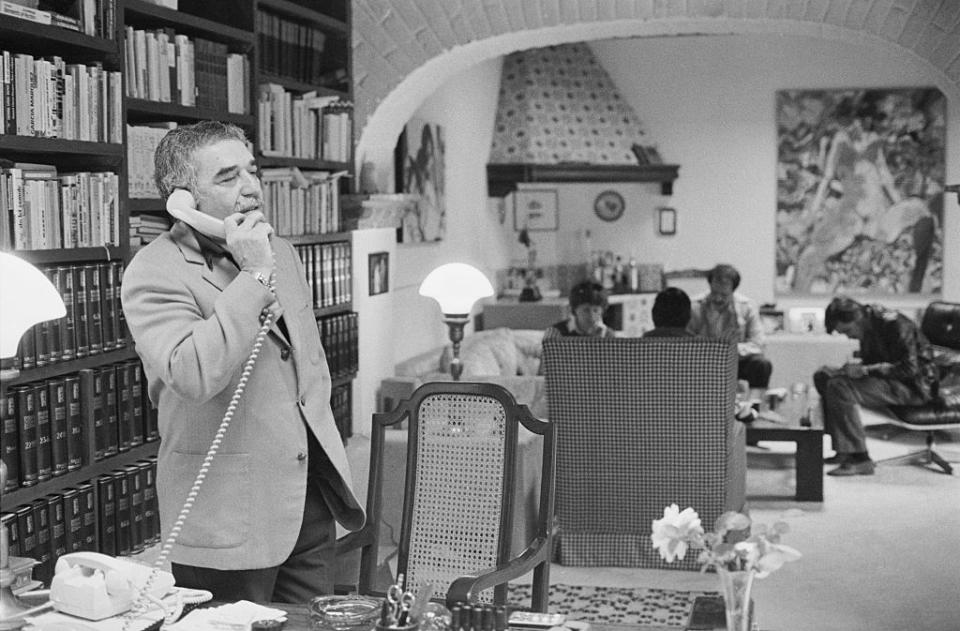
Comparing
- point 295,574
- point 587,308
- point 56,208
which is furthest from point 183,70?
point 587,308

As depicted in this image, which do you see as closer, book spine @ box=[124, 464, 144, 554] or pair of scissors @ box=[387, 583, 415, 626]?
pair of scissors @ box=[387, 583, 415, 626]

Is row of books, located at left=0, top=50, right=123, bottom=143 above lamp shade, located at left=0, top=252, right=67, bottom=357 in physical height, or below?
above

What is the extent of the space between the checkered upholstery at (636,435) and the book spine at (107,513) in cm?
194

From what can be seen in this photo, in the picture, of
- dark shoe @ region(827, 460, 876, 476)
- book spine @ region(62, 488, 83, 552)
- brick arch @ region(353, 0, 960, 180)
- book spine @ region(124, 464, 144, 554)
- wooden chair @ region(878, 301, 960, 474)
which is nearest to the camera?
book spine @ region(62, 488, 83, 552)

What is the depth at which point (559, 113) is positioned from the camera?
10.6 meters

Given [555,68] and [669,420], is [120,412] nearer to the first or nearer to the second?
[669,420]

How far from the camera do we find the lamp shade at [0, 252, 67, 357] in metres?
2.10

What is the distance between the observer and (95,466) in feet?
12.6

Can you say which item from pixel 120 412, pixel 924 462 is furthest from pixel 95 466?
pixel 924 462

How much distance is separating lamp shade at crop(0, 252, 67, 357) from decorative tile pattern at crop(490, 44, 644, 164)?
834cm

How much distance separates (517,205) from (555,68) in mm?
1234

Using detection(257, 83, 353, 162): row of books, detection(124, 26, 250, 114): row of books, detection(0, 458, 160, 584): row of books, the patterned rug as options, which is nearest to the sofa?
the patterned rug

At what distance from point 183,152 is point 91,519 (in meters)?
1.75

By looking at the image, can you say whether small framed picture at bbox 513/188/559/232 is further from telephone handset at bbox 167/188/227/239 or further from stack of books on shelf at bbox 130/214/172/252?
telephone handset at bbox 167/188/227/239
